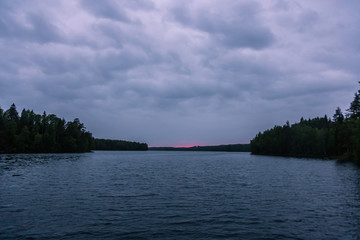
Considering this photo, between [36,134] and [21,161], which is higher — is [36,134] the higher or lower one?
the higher one

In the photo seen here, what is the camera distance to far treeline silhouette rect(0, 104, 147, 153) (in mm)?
140750

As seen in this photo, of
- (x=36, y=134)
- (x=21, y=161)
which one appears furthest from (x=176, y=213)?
(x=36, y=134)

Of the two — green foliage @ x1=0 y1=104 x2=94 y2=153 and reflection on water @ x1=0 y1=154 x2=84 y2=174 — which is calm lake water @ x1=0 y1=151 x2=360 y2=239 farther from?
green foliage @ x1=0 y1=104 x2=94 y2=153

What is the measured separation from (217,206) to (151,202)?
21.8ft

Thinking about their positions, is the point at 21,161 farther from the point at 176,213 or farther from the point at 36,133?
the point at 36,133

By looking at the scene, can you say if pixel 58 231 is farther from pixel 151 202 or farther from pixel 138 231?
pixel 151 202

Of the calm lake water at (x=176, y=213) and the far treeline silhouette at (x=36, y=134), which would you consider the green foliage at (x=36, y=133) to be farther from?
the calm lake water at (x=176, y=213)

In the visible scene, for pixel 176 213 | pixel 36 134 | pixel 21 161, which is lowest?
pixel 176 213

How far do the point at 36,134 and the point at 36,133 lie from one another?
755 millimetres

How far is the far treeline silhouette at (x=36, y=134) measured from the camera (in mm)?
140750

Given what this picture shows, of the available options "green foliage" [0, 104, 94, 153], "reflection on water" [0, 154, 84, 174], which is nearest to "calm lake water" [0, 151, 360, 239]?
"reflection on water" [0, 154, 84, 174]

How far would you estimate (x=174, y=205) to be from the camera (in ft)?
79.9

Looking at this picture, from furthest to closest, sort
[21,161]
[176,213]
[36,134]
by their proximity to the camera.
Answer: [36,134]
[21,161]
[176,213]

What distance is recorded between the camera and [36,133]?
161 m
